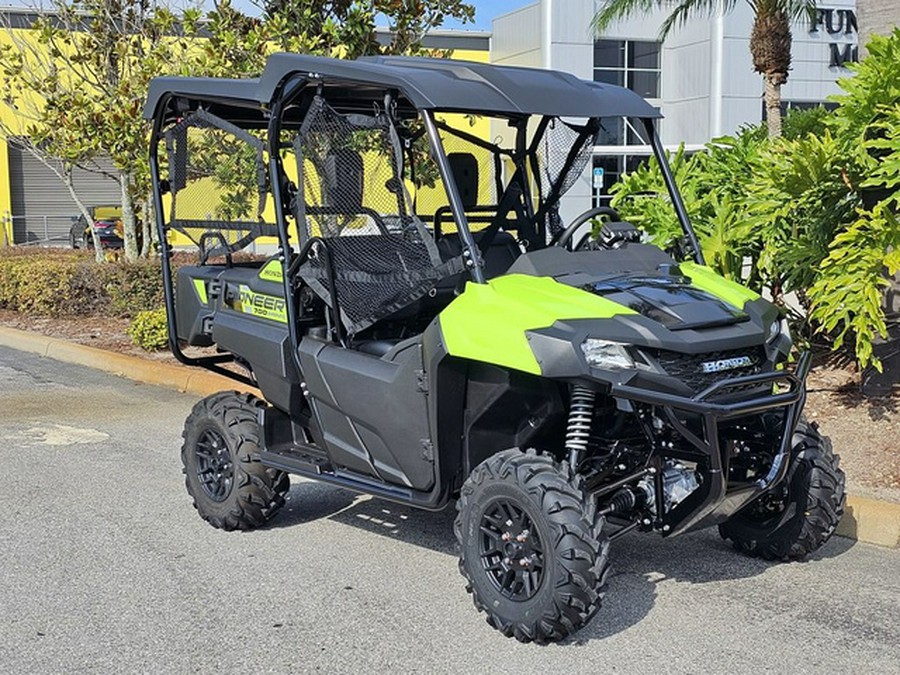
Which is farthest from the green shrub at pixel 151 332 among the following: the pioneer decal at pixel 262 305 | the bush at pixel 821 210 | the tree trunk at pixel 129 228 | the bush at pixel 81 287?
the pioneer decal at pixel 262 305

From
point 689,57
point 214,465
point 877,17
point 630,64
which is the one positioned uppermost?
point 689,57

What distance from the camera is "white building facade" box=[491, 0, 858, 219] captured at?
3453cm

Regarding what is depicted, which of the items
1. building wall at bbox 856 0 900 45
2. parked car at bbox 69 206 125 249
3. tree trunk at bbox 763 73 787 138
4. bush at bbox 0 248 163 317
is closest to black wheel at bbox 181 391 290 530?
building wall at bbox 856 0 900 45

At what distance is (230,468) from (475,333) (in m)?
2.09

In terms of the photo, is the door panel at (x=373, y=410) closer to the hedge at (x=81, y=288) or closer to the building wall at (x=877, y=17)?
the building wall at (x=877, y=17)

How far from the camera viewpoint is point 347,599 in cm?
531

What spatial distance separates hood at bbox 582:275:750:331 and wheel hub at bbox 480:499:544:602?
909 millimetres

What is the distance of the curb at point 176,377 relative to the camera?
19.9 ft

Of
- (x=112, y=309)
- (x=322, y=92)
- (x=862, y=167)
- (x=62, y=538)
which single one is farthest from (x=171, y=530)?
(x=112, y=309)

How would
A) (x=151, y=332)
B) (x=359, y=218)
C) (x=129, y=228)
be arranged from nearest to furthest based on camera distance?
1. (x=359, y=218)
2. (x=151, y=332)
3. (x=129, y=228)

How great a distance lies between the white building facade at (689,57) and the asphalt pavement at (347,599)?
95.4 ft

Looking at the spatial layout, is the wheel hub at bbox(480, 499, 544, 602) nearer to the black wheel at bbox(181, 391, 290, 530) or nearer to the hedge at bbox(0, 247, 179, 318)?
the black wheel at bbox(181, 391, 290, 530)

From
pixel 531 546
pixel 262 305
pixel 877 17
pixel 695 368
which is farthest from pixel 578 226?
pixel 877 17

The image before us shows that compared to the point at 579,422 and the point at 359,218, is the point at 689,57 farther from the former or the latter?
the point at 579,422
